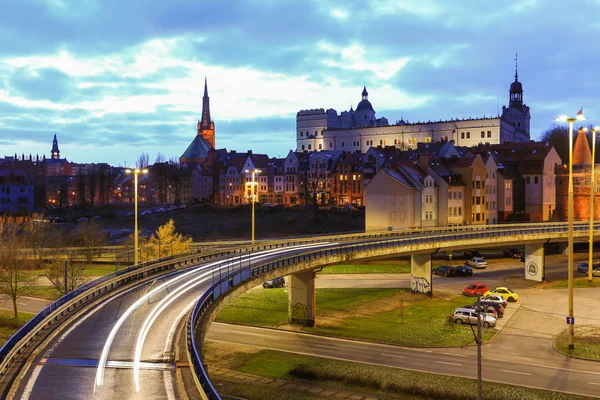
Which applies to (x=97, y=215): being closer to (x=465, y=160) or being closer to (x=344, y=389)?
(x=465, y=160)

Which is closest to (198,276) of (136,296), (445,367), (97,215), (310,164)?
(136,296)

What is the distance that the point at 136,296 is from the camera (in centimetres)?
3381

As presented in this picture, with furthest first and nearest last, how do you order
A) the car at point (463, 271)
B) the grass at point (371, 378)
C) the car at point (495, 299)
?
1. the car at point (463, 271)
2. the car at point (495, 299)
3. the grass at point (371, 378)

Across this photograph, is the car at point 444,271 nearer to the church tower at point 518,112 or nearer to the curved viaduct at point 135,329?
the curved viaduct at point 135,329

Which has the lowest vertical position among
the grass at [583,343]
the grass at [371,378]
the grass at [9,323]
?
the grass at [371,378]

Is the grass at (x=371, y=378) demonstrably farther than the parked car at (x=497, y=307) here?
No

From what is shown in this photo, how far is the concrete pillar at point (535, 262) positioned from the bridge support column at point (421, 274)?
52.2 ft

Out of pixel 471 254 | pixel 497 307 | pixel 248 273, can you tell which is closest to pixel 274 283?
pixel 497 307

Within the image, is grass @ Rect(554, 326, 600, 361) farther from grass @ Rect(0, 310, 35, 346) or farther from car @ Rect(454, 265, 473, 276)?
grass @ Rect(0, 310, 35, 346)

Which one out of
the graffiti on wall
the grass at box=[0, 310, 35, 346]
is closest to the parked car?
the graffiti on wall

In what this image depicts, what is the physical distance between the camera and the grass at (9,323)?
4243 centimetres

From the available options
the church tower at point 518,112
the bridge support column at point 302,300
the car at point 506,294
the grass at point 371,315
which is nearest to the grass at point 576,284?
the car at point 506,294

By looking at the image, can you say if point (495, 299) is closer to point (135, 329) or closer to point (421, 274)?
point (421, 274)

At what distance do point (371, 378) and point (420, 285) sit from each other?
26615mm
